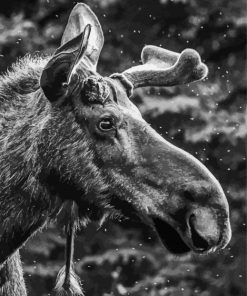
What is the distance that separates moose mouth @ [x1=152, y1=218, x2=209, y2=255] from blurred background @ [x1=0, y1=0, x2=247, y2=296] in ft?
3.90

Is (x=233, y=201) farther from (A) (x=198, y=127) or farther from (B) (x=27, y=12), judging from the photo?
(B) (x=27, y=12)

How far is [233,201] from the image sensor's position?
10.4 feet

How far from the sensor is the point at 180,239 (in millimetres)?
1575

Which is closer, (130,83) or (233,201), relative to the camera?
Result: (130,83)

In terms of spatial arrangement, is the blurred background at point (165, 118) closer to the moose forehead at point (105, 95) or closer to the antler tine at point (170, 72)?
the antler tine at point (170, 72)

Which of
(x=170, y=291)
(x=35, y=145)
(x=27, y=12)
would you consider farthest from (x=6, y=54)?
(x=170, y=291)

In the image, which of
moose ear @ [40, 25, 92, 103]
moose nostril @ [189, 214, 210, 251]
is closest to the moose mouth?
moose nostril @ [189, 214, 210, 251]

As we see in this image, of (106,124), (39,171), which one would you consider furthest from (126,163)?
(39,171)

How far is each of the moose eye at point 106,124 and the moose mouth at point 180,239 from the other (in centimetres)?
24

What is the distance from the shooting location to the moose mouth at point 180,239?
1.53 meters

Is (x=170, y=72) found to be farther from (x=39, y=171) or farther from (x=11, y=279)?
(x=11, y=279)

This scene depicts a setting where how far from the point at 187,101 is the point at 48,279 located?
0.98m

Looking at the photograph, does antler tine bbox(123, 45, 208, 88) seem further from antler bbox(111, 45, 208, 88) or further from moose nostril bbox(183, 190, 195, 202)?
moose nostril bbox(183, 190, 195, 202)

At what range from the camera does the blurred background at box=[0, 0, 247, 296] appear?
2822mm
